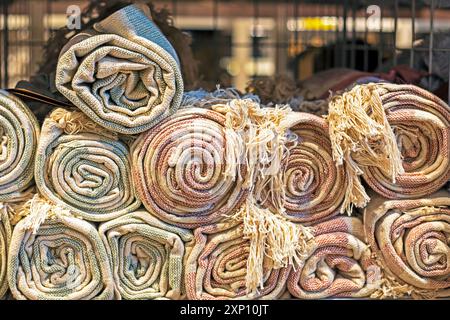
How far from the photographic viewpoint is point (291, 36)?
3227 mm

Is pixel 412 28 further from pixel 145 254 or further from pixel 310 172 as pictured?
pixel 145 254

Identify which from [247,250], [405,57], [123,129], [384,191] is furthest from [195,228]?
[405,57]

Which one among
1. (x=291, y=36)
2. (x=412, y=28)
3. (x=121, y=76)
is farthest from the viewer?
(x=291, y=36)

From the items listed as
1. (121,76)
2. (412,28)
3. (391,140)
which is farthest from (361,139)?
(412,28)

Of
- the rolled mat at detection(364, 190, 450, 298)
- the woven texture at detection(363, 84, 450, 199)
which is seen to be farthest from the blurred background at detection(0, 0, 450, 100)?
the rolled mat at detection(364, 190, 450, 298)

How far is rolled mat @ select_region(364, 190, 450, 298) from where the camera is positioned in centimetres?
131

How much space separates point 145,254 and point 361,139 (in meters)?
0.38

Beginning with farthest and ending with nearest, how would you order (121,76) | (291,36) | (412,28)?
(291,36) → (412,28) → (121,76)

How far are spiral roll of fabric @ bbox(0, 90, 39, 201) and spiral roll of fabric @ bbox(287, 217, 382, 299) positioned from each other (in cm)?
45

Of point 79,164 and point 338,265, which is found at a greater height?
point 79,164

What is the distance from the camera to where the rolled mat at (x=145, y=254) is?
1.28m

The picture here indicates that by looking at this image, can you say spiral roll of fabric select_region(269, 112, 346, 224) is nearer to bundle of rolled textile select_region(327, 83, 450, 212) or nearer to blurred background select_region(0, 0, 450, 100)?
bundle of rolled textile select_region(327, 83, 450, 212)

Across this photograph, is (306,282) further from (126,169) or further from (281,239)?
(126,169)

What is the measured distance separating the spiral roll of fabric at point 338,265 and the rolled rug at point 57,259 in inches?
12.0
